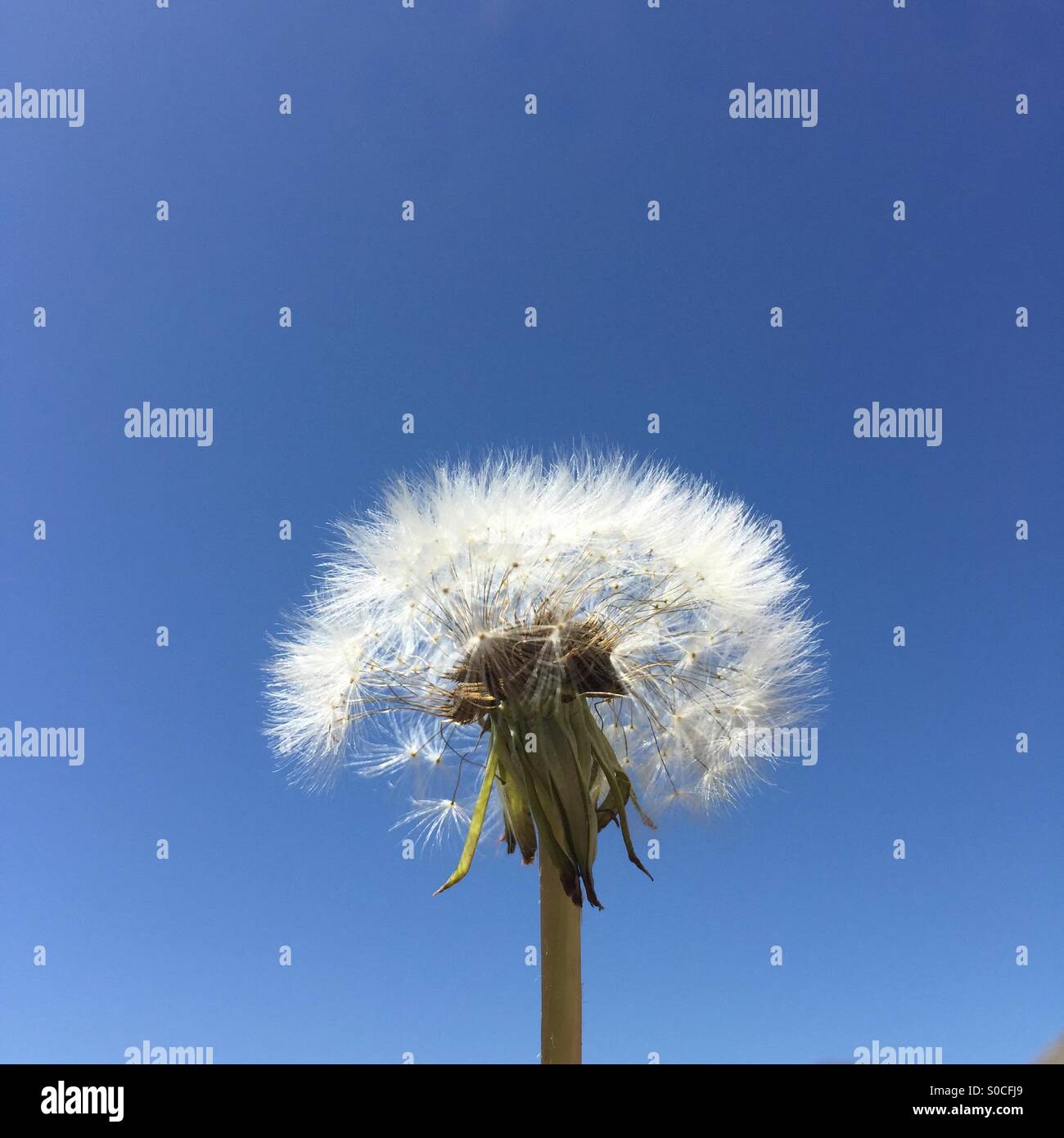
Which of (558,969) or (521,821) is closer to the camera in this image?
(558,969)

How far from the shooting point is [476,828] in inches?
275

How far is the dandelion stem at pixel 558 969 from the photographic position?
21.7ft

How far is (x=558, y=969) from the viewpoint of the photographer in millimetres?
6727

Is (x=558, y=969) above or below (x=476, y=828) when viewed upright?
below

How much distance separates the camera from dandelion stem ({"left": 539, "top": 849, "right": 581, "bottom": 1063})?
6.61 m

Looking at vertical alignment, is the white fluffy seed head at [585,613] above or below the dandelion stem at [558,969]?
above

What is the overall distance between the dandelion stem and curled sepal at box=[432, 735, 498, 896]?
1.52 feet

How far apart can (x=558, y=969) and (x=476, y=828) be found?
1053 millimetres

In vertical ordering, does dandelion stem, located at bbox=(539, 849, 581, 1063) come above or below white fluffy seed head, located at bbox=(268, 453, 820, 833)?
below

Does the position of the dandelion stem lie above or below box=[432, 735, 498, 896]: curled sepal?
below

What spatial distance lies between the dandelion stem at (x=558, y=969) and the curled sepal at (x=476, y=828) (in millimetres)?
463

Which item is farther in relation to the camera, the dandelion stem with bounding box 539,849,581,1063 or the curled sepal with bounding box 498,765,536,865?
the curled sepal with bounding box 498,765,536,865

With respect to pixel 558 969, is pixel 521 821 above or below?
above
